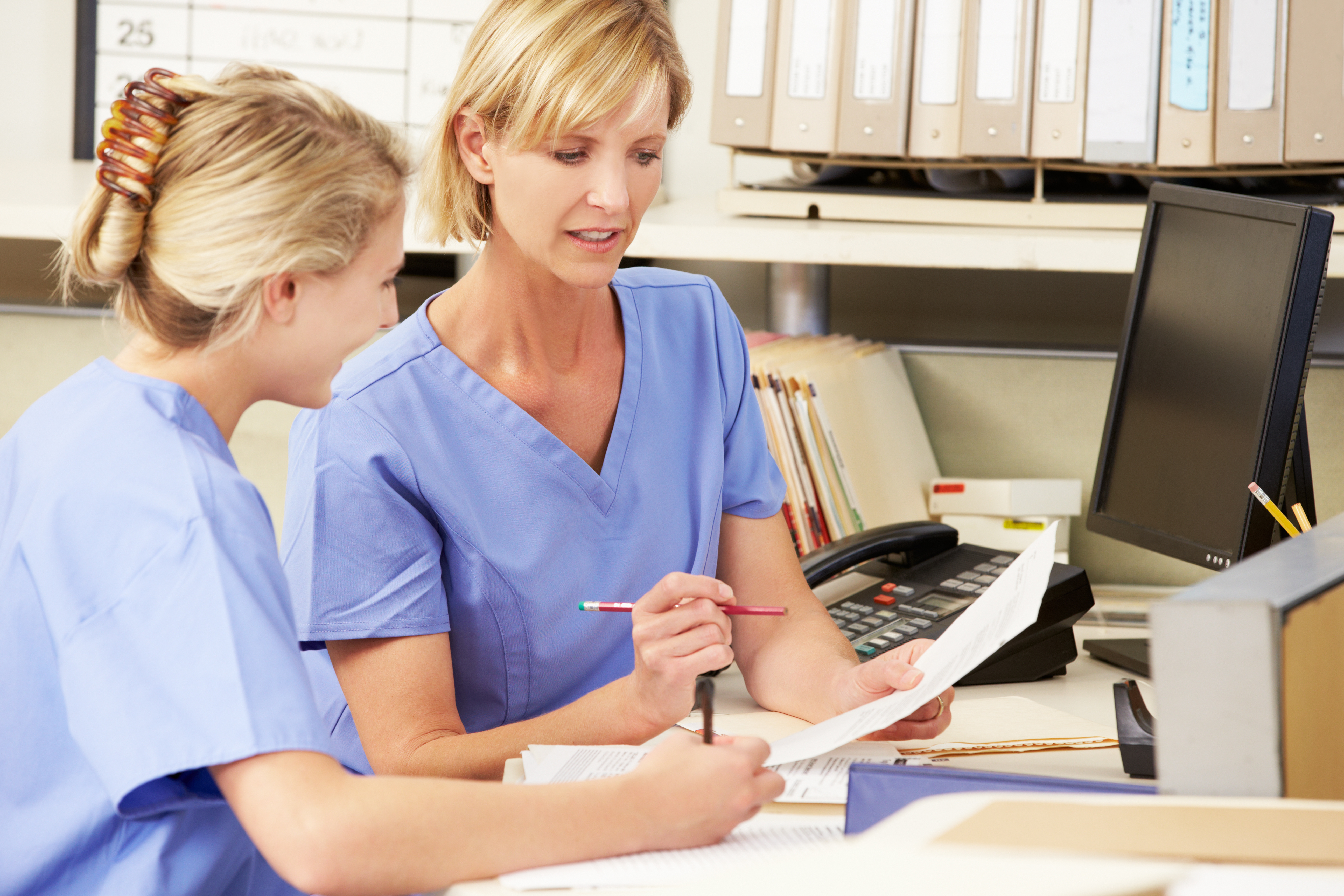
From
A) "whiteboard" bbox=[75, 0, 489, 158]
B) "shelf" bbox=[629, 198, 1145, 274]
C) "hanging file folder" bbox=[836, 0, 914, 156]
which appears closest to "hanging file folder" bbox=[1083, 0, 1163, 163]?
"shelf" bbox=[629, 198, 1145, 274]

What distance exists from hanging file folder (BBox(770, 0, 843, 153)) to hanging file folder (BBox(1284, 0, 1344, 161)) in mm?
513

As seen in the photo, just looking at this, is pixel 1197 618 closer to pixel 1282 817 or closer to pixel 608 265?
pixel 1282 817

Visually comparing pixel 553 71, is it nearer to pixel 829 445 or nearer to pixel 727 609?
pixel 727 609

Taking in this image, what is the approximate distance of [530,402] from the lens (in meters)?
1.19

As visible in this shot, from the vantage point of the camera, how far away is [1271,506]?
113 cm

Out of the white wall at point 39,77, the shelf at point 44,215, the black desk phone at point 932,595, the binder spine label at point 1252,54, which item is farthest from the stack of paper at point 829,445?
the white wall at point 39,77

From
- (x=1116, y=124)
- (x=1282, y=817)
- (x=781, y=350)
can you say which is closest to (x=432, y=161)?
(x=781, y=350)

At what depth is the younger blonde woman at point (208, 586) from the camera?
71 cm

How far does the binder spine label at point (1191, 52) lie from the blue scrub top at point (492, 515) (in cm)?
65

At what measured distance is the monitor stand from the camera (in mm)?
1269

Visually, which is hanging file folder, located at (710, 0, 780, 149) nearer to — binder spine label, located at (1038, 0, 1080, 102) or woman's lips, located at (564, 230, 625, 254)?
binder spine label, located at (1038, 0, 1080, 102)

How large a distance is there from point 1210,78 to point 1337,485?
1.90ft

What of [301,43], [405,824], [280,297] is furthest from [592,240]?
[301,43]

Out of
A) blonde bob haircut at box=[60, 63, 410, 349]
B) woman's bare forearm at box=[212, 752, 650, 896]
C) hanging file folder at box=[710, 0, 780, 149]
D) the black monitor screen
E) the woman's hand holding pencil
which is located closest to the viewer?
woman's bare forearm at box=[212, 752, 650, 896]
